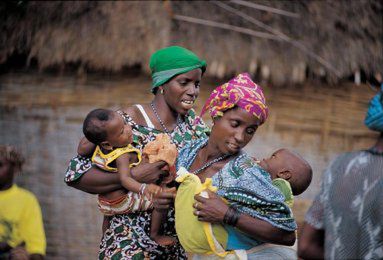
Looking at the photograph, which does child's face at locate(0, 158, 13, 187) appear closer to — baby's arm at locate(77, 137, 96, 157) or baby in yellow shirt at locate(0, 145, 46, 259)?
baby in yellow shirt at locate(0, 145, 46, 259)

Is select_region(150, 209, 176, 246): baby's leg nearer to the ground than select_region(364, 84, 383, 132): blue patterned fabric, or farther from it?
nearer to the ground

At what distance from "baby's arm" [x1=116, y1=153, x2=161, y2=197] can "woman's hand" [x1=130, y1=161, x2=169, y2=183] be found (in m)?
0.04

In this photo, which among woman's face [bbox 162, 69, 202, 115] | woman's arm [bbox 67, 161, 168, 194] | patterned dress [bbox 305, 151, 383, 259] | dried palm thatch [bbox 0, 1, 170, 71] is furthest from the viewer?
dried palm thatch [bbox 0, 1, 170, 71]

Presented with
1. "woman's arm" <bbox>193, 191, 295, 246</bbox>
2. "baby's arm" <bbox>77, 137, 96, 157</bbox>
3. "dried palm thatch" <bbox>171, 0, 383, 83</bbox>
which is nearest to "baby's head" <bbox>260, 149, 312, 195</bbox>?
"woman's arm" <bbox>193, 191, 295, 246</bbox>

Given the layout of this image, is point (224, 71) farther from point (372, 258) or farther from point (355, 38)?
point (372, 258)

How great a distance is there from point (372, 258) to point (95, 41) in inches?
212

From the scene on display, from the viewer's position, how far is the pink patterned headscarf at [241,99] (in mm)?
3615

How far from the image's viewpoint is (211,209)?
11.5ft

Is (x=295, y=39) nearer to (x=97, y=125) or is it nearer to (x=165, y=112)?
(x=165, y=112)

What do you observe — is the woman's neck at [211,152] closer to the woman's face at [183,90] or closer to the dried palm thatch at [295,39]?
the woman's face at [183,90]

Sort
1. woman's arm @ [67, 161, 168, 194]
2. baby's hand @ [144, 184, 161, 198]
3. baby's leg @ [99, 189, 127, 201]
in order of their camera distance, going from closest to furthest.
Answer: baby's hand @ [144, 184, 161, 198], woman's arm @ [67, 161, 168, 194], baby's leg @ [99, 189, 127, 201]

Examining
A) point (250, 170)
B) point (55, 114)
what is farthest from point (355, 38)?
point (250, 170)

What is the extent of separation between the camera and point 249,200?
3502 millimetres

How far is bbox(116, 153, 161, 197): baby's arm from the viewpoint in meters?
3.95
